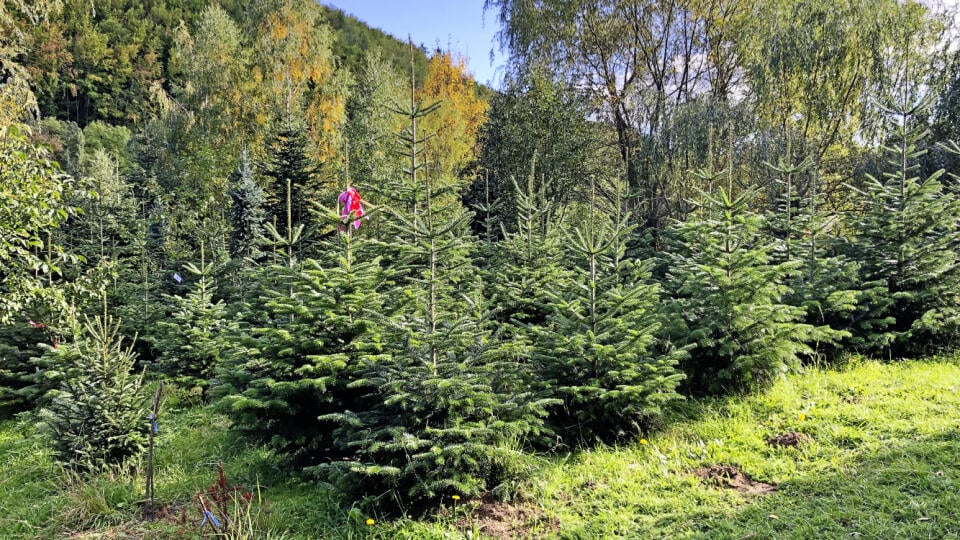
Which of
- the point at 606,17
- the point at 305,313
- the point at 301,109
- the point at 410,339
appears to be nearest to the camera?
the point at 410,339

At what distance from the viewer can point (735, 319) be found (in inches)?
183

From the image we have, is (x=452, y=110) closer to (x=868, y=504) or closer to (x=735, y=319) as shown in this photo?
(x=735, y=319)

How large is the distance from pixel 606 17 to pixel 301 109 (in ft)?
36.3

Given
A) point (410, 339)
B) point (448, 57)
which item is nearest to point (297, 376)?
point (410, 339)

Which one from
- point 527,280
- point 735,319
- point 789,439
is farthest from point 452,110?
point 789,439

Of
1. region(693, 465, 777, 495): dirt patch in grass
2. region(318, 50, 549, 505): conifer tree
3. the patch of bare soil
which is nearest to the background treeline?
region(318, 50, 549, 505): conifer tree

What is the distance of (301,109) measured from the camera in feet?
60.6

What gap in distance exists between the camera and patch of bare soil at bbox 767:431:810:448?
13.2 ft

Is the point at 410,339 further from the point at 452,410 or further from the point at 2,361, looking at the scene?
the point at 2,361

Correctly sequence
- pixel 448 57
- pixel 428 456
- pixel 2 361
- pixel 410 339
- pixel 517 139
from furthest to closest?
1. pixel 448 57
2. pixel 517 139
3. pixel 2 361
4. pixel 410 339
5. pixel 428 456

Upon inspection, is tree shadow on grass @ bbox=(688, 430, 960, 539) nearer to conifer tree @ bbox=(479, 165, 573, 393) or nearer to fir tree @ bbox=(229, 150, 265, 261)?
conifer tree @ bbox=(479, 165, 573, 393)

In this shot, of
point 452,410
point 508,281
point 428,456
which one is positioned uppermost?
point 508,281

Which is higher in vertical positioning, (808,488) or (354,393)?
(354,393)

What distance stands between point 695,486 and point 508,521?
1365 mm
